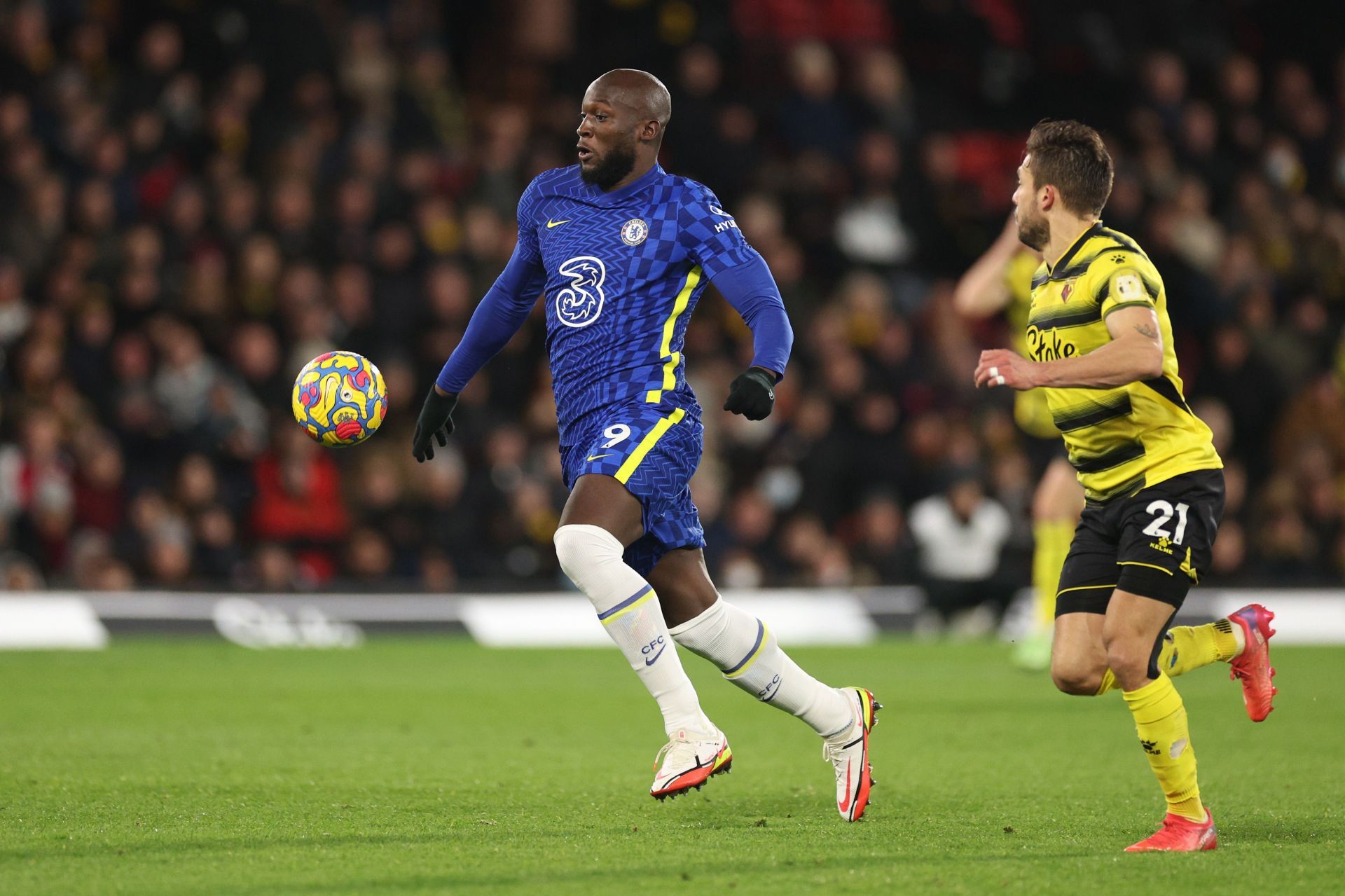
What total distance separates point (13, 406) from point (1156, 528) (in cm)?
940

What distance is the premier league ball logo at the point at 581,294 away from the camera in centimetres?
549

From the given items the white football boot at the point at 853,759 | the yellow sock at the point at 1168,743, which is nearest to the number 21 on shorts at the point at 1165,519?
the yellow sock at the point at 1168,743

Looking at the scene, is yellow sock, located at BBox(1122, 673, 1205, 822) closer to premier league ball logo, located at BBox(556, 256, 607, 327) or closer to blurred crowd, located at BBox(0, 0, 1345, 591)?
premier league ball logo, located at BBox(556, 256, 607, 327)

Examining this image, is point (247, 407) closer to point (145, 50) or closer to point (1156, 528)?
point (145, 50)

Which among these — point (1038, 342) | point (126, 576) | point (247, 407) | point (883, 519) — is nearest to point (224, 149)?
point (247, 407)

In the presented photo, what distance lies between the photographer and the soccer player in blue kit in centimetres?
520

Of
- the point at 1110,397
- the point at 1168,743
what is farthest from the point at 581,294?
the point at 1168,743

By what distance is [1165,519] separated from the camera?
4918 millimetres

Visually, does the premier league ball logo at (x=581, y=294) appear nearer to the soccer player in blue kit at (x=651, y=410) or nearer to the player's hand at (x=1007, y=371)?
the soccer player in blue kit at (x=651, y=410)

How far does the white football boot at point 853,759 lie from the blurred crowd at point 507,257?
763 cm

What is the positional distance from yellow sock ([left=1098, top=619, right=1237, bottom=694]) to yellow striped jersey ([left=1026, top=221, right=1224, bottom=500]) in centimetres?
63

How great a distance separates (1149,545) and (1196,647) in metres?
0.79

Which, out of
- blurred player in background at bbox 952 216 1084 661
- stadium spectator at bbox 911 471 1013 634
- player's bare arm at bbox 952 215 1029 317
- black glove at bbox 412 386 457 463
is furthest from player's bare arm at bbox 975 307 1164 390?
stadium spectator at bbox 911 471 1013 634

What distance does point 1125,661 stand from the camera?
483 centimetres
